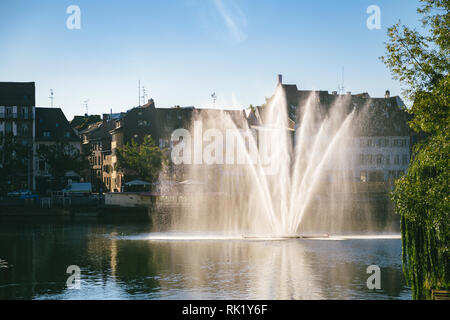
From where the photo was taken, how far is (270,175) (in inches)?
3802

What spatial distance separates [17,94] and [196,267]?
86.5 m

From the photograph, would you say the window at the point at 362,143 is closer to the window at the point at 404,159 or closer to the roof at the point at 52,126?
the window at the point at 404,159

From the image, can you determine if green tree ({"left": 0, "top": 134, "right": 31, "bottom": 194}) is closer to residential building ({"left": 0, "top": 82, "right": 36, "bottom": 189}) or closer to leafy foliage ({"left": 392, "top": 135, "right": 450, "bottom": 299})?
residential building ({"left": 0, "top": 82, "right": 36, "bottom": 189})

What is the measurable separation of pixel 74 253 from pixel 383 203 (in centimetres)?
5821

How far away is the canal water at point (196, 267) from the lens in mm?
34469

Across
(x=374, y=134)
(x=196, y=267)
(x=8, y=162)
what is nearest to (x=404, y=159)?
(x=374, y=134)

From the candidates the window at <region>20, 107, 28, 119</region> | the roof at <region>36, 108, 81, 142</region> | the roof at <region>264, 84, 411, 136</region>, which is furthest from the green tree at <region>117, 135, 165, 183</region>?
the roof at <region>264, 84, 411, 136</region>

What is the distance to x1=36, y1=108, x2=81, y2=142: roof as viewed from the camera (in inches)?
4875

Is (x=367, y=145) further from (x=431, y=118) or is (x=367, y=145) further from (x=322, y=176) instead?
(x=431, y=118)

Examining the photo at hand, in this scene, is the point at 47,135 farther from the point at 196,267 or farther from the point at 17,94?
the point at 196,267

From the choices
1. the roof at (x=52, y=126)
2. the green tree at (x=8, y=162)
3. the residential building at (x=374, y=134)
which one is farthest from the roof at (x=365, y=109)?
the green tree at (x=8, y=162)

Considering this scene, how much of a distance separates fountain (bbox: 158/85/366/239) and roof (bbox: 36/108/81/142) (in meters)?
24.3

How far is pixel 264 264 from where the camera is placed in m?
43.3
